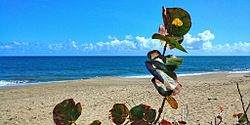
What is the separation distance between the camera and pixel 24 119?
8711mm

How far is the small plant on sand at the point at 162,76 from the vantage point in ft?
1.23

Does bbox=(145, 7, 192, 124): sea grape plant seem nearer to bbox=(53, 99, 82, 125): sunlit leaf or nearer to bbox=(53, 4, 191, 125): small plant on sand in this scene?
bbox=(53, 4, 191, 125): small plant on sand

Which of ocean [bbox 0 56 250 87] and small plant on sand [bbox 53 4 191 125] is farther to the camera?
ocean [bbox 0 56 250 87]

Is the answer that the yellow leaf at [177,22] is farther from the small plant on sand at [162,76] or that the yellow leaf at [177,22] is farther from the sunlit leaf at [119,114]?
the sunlit leaf at [119,114]

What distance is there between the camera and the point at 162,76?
37cm

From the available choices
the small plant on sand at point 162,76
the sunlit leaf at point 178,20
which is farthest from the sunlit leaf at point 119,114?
the sunlit leaf at point 178,20

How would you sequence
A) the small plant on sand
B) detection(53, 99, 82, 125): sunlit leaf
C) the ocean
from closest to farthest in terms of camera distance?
1. the small plant on sand
2. detection(53, 99, 82, 125): sunlit leaf
3. the ocean

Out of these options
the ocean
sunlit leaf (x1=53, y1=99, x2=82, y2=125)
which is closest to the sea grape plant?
sunlit leaf (x1=53, y1=99, x2=82, y2=125)

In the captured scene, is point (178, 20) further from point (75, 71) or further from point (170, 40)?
point (75, 71)

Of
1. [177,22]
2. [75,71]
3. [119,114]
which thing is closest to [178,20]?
[177,22]

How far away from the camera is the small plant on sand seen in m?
0.38

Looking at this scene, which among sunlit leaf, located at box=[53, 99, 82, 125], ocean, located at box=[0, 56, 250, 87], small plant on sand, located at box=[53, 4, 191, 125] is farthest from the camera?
ocean, located at box=[0, 56, 250, 87]

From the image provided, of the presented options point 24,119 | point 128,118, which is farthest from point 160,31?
point 24,119

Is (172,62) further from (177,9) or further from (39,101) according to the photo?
(39,101)
